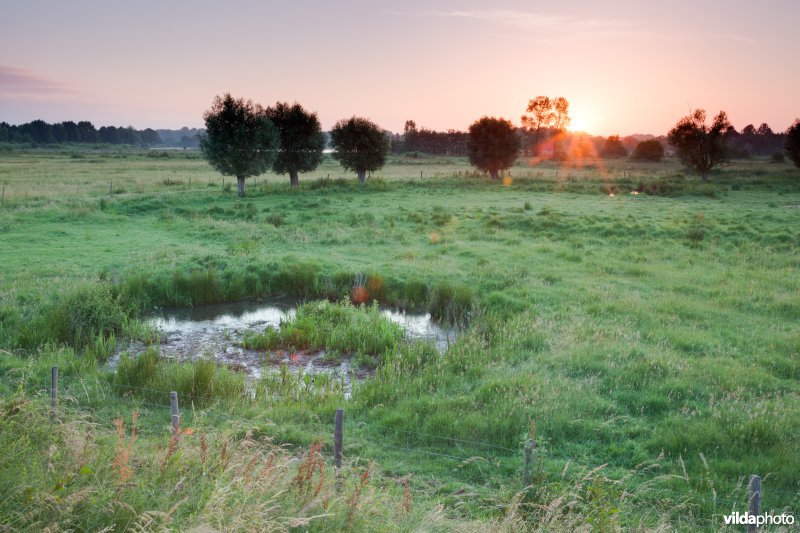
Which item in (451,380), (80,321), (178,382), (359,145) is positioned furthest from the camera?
(359,145)

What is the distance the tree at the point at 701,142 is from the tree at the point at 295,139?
43.7 meters

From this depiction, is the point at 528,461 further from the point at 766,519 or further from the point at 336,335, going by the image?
the point at 336,335

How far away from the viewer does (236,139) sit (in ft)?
155

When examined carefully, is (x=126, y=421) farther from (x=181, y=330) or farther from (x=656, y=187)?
(x=656, y=187)

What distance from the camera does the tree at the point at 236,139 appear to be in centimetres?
4728

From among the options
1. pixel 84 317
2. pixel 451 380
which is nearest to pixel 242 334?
pixel 84 317

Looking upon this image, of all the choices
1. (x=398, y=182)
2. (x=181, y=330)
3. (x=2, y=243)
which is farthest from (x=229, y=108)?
(x=181, y=330)

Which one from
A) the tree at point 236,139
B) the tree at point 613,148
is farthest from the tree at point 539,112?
the tree at point 236,139

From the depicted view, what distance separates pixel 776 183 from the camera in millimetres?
57531


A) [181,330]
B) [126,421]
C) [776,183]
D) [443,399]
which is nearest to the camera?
[126,421]

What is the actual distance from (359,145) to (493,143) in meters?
16.9

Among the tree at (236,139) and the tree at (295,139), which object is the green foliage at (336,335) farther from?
the tree at (295,139)

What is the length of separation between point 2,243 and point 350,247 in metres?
15.7

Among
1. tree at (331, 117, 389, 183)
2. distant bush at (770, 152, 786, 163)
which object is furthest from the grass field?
distant bush at (770, 152, 786, 163)
